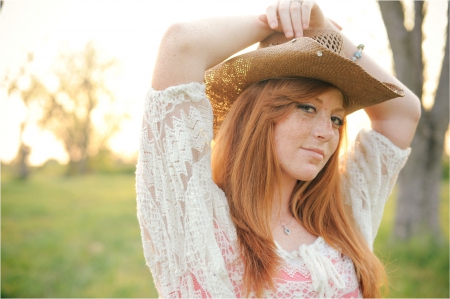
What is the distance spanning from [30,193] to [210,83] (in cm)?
757

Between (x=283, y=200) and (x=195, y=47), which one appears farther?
A: (x=283, y=200)

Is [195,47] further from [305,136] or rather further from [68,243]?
[68,243]

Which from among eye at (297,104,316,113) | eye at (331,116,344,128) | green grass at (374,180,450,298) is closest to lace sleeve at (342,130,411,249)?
eye at (331,116,344,128)

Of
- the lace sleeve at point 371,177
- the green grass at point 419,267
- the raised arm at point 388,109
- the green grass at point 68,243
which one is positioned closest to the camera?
the raised arm at point 388,109

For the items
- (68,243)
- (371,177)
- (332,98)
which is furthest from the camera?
(68,243)

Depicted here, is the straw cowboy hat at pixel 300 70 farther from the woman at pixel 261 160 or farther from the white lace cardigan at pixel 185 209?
the white lace cardigan at pixel 185 209

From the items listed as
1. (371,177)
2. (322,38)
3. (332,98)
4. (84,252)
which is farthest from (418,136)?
(84,252)

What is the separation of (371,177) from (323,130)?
563mm

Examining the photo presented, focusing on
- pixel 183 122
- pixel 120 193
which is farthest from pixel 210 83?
pixel 120 193

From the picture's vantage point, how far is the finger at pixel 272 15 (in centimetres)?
159

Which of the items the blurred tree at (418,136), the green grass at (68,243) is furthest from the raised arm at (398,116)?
the green grass at (68,243)

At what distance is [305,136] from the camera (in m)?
1.62

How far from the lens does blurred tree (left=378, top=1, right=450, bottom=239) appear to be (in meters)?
3.44

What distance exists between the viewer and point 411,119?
80.4 inches
